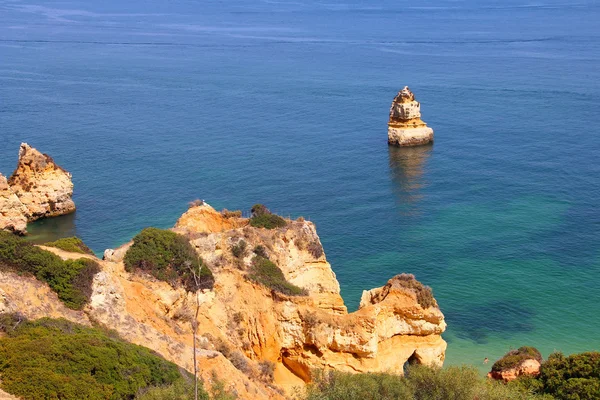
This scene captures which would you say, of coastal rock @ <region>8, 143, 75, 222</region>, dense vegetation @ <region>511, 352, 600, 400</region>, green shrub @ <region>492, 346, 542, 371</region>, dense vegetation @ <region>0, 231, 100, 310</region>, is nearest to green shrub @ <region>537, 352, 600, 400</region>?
dense vegetation @ <region>511, 352, 600, 400</region>

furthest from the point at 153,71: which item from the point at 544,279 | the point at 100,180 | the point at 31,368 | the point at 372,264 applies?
the point at 31,368

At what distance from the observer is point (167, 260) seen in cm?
3284

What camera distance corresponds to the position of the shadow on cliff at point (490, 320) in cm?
4691

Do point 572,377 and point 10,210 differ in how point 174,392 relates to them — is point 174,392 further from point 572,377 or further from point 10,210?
point 10,210

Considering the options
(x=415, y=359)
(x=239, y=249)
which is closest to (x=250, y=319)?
(x=239, y=249)

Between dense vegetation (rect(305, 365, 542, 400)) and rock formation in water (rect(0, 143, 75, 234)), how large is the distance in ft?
151

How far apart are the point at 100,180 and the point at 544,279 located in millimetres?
50020

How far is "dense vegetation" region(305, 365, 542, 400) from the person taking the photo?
26.0m

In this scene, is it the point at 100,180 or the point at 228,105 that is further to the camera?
the point at 228,105

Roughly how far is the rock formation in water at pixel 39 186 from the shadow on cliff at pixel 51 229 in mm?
655

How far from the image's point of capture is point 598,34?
7170 inches

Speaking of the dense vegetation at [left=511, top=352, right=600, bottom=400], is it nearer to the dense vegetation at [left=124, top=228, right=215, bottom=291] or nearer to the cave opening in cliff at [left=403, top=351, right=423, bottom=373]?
the cave opening in cliff at [left=403, top=351, right=423, bottom=373]

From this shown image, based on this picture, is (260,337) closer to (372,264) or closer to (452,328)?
(452,328)

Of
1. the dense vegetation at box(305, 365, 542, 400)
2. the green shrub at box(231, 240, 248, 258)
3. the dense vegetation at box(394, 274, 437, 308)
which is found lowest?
the dense vegetation at box(305, 365, 542, 400)
